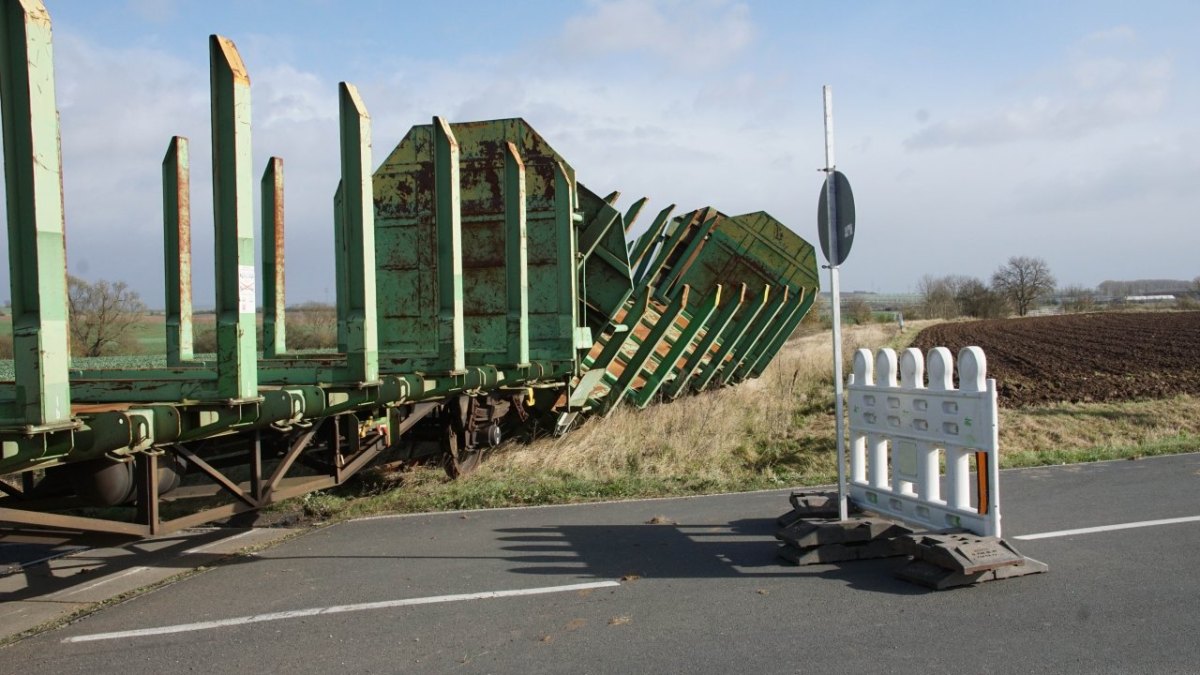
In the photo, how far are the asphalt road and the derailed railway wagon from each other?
695 millimetres

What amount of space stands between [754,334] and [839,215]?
620 inches

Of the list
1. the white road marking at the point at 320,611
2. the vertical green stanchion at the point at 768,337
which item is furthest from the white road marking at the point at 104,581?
the vertical green stanchion at the point at 768,337

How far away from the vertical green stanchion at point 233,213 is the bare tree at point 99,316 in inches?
584

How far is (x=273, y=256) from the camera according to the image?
9.75m

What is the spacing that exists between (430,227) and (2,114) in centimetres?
730

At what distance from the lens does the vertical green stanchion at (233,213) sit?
5234 millimetres

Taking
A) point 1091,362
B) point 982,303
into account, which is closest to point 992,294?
point 982,303

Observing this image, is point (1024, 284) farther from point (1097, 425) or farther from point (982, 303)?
point (1097, 425)

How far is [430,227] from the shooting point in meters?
11.3

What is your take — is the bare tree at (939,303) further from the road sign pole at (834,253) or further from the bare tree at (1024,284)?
the road sign pole at (834,253)

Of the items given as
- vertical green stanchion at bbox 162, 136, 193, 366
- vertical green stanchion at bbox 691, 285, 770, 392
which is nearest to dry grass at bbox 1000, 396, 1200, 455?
vertical green stanchion at bbox 691, 285, 770, 392

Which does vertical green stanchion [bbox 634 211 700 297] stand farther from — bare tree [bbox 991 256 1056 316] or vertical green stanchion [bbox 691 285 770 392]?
bare tree [bbox 991 256 1056 316]

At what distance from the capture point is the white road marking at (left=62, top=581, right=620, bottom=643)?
16.6ft

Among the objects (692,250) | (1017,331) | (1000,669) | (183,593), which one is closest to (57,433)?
(183,593)
